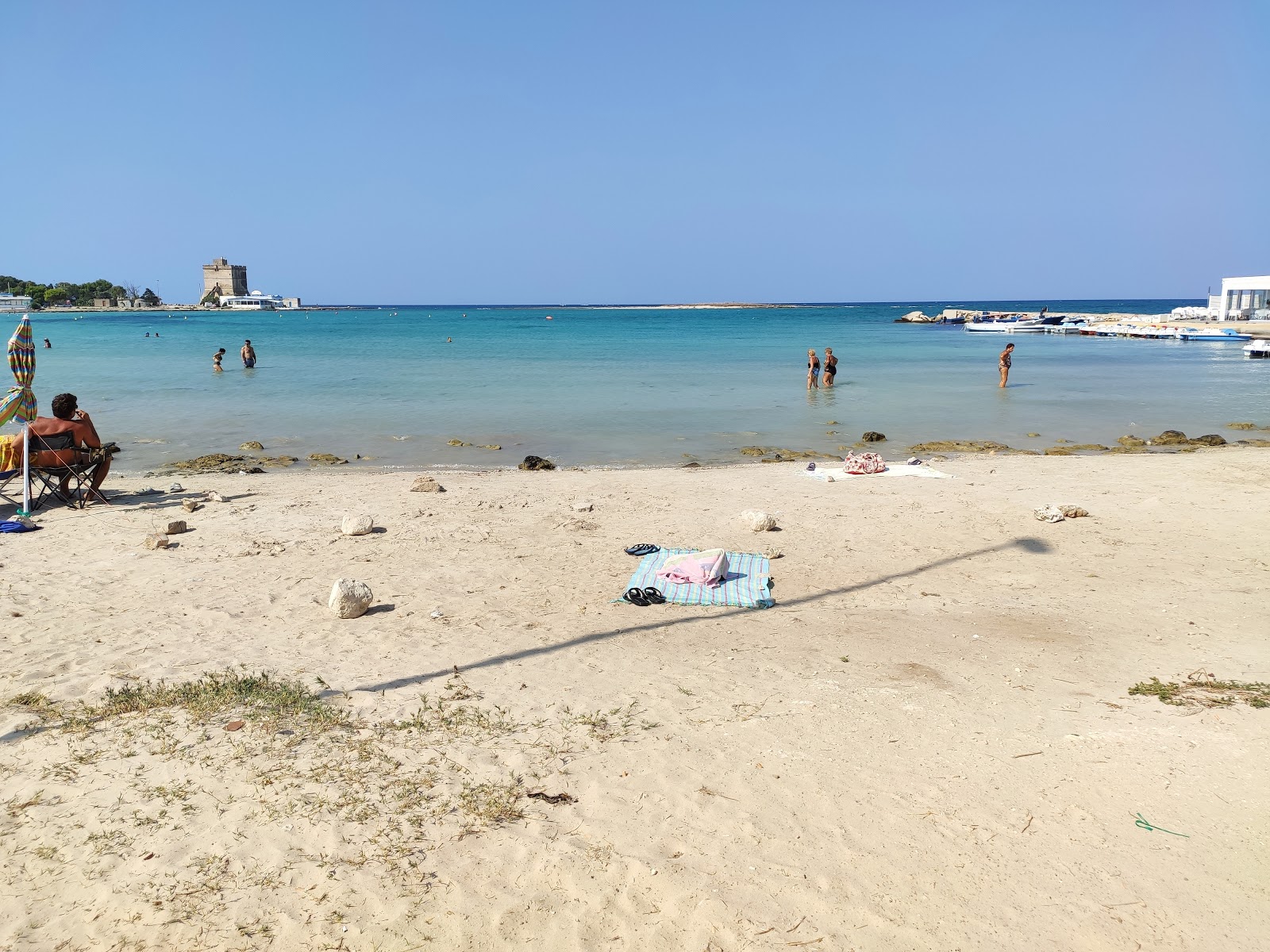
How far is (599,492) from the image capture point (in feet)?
39.5

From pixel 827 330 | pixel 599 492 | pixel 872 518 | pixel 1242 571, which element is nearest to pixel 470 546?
pixel 599 492

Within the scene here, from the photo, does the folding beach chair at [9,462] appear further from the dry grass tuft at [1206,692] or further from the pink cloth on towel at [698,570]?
the dry grass tuft at [1206,692]

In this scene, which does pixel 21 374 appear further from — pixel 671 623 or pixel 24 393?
pixel 671 623

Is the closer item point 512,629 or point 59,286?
point 512,629

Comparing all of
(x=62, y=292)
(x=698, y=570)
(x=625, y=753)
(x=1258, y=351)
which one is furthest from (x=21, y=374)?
(x=62, y=292)

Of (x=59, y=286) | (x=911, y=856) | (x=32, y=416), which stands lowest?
(x=911, y=856)

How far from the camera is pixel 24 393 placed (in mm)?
10031

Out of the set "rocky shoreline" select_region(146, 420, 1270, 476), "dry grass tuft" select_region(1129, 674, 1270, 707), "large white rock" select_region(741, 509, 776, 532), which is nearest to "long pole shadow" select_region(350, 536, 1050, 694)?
"large white rock" select_region(741, 509, 776, 532)

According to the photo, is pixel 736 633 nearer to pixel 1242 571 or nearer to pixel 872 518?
pixel 872 518

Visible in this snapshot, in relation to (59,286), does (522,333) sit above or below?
below

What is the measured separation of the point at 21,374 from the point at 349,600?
630cm

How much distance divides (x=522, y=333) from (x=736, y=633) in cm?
7483

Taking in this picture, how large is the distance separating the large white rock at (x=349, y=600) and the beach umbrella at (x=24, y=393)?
5.54 meters

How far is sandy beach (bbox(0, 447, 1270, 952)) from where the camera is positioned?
359cm
